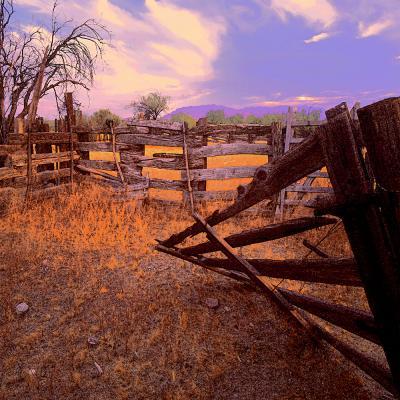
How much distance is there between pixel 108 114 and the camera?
53.4 m

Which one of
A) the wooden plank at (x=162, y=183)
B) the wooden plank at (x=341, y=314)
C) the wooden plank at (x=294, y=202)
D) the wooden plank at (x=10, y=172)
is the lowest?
the wooden plank at (x=341, y=314)

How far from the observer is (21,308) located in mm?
4594

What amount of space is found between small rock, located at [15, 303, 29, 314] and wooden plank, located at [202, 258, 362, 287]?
328cm

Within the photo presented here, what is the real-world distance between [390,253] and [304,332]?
2.84m

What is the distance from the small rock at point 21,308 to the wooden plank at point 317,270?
328 centimetres

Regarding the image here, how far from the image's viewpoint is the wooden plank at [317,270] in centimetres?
263

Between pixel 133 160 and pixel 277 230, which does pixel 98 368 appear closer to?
pixel 277 230

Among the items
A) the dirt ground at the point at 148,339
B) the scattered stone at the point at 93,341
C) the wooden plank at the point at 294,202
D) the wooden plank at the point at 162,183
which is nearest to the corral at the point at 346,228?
the dirt ground at the point at 148,339

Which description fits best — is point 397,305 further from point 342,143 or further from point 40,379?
point 40,379

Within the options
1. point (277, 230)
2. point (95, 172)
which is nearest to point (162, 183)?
point (95, 172)

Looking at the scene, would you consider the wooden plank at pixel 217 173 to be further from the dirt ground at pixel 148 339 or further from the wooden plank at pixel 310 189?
the dirt ground at pixel 148 339

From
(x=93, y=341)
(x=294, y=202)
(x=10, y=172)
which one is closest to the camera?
(x=93, y=341)

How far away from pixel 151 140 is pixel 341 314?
285 inches

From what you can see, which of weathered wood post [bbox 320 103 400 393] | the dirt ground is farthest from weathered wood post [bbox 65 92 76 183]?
weathered wood post [bbox 320 103 400 393]
